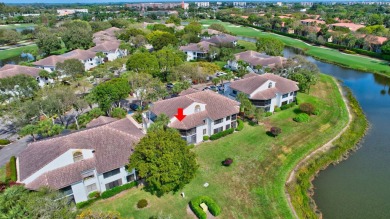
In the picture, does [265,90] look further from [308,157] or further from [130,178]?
[130,178]

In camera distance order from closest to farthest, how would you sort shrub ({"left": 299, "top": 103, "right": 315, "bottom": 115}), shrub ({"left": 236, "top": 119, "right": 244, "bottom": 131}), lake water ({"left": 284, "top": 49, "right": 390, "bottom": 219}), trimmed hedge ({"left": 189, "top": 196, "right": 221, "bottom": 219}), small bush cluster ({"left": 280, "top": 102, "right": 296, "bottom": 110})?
trimmed hedge ({"left": 189, "top": 196, "right": 221, "bottom": 219}) < lake water ({"left": 284, "top": 49, "right": 390, "bottom": 219}) < shrub ({"left": 236, "top": 119, "right": 244, "bottom": 131}) < shrub ({"left": 299, "top": 103, "right": 315, "bottom": 115}) < small bush cluster ({"left": 280, "top": 102, "right": 296, "bottom": 110})

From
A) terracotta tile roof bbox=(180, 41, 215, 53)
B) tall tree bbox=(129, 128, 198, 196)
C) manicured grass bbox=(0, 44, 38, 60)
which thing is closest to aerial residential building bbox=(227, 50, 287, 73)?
terracotta tile roof bbox=(180, 41, 215, 53)

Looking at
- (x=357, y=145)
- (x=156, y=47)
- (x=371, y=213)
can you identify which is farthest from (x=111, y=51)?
(x=371, y=213)

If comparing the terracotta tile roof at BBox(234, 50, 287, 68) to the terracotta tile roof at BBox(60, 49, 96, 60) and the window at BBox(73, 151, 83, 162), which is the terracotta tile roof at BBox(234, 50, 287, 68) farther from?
the window at BBox(73, 151, 83, 162)

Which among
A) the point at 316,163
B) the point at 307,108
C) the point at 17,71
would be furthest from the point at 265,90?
the point at 17,71

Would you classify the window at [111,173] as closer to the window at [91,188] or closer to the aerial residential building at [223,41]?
the window at [91,188]

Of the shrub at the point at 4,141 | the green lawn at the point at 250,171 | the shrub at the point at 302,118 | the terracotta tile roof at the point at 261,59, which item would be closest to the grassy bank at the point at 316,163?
the green lawn at the point at 250,171
